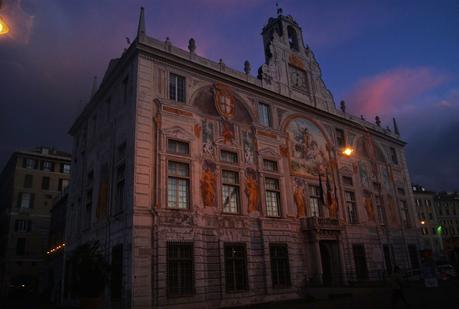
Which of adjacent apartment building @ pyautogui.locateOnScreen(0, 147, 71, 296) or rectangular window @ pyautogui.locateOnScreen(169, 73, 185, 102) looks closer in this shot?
rectangular window @ pyautogui.locateOnScreen(169, 73, 185, 102)

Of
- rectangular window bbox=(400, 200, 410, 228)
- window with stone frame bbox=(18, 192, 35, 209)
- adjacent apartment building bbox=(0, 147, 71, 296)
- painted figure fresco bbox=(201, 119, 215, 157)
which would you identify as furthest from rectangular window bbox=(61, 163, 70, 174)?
rectangular window bbox=(400, 200, 410, 228)

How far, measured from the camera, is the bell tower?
95.9 ft

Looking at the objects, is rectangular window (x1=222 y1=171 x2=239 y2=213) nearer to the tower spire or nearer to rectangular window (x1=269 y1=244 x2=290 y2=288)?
rectangular window (x1=269 y1=244 x2=290 y2=288)

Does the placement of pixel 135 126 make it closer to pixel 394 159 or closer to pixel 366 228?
pixel 366 228

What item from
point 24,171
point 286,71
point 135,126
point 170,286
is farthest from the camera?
point 24,171

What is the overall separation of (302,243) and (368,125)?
1642cm

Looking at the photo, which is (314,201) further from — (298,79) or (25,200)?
(25,200)

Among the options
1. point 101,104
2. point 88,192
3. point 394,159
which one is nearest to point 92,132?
point 101,104

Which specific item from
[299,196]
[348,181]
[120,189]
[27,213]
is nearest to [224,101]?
[299,196]

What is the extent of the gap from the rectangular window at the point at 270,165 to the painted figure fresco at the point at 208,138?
14.4 feet

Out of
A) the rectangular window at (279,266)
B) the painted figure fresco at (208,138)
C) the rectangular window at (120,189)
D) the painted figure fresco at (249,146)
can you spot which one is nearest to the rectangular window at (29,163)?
the rectangular window at (120,189)

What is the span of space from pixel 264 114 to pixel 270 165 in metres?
3.87

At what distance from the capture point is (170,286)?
734 inches

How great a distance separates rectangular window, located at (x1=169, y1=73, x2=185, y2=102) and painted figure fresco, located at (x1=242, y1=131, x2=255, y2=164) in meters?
4.84
